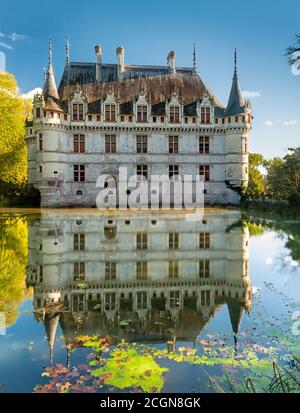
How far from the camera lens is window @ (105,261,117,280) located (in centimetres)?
808

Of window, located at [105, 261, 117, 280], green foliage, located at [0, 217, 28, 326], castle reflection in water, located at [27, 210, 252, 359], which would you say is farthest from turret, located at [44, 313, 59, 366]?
window, located at [105, 261, 117, 280]

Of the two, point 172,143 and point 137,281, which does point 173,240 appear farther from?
point 172,143

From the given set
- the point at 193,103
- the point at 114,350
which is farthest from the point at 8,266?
the point at 193,103

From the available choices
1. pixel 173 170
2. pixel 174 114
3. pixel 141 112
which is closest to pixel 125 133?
pixel 141 112

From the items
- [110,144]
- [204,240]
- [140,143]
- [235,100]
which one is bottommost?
[204,240]

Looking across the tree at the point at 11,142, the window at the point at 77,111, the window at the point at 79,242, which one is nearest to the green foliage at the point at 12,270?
the window at the point at 79,242

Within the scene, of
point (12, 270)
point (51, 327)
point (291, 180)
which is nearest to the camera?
point (51, 327)

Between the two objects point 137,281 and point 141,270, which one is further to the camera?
point 141,270

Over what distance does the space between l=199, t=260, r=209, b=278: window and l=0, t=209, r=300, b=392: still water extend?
0.03m

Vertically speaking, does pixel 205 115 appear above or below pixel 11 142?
above

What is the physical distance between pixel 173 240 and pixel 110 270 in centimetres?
431

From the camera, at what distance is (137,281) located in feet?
25.5

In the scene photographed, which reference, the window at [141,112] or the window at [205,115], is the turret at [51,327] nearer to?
the window at [141,112]
